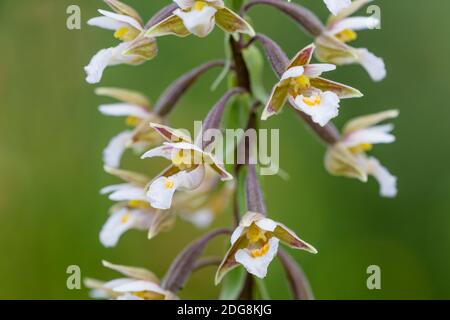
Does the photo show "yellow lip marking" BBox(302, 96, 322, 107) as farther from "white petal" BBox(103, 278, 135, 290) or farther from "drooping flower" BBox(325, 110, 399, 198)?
"white petal" BBox(103, 278, 135, 290)

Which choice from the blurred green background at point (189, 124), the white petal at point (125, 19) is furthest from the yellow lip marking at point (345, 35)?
the blurred green background at point (189, 124)

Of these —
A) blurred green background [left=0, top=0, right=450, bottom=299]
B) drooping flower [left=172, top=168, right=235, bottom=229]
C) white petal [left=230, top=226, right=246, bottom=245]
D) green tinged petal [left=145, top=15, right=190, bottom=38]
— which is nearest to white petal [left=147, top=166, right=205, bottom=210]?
white petal [left=230, top=226, right=246, bottom=245]

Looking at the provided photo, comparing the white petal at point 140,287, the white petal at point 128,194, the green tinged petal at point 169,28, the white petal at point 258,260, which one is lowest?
the white petal at point 258,260

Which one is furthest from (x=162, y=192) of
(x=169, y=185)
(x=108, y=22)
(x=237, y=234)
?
(x=108, y=22)

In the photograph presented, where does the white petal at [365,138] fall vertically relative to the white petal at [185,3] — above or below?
below

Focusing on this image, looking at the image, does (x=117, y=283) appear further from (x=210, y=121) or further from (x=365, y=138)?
(x=365, y=138)

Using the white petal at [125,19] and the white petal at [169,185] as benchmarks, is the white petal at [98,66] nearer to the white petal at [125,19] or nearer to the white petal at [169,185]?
the white petal at [125,19]
